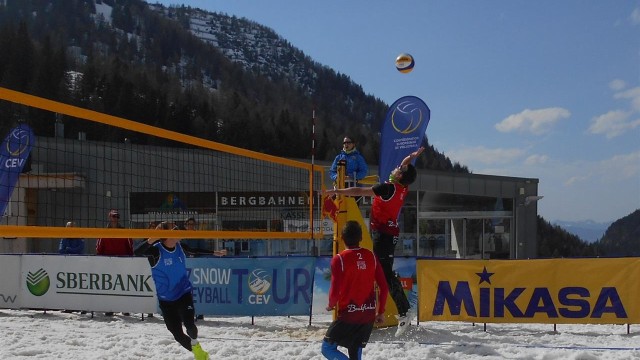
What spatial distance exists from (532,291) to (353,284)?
13.6ft

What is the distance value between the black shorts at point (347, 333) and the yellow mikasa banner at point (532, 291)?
11.7ft

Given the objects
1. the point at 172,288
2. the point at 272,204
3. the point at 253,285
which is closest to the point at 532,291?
the point at 253,285

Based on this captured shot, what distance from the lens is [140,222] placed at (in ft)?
54.7

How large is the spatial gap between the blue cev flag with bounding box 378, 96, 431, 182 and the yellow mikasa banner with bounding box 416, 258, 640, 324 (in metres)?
2.98

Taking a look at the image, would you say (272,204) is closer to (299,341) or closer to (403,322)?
(299,341)

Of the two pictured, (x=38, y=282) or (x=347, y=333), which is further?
(x=38, y=282)

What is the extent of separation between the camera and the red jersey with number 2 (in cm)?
466

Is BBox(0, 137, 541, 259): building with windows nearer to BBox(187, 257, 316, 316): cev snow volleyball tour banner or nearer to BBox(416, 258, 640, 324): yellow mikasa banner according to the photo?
BBox(187, 257, 316, 316): cev snow volleyball tour banner

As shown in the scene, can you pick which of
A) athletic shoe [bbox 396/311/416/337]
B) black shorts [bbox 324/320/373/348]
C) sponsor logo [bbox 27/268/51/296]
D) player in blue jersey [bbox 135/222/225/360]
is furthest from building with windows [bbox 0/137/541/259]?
black shorts [bbox 324/320/373/348]

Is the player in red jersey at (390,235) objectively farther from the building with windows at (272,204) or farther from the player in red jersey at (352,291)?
the building with windows at (272,204)

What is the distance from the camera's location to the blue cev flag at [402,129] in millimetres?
10469

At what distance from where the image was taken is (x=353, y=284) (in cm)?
466

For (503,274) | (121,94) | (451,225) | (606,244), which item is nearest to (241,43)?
(121,94)

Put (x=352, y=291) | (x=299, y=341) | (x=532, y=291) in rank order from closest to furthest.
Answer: (x=352, y=291)
(x=299, y=341)
(x=532, y=291)
